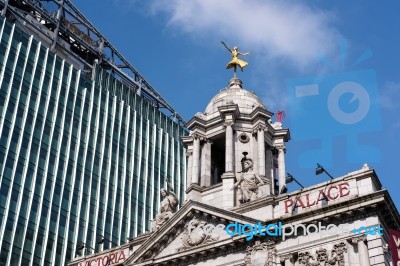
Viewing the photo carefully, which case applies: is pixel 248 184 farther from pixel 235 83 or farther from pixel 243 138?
pixel 235 83

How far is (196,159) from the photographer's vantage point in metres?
51.3

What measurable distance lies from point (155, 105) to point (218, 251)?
67.4 m

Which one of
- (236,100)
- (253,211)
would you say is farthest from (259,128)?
(253,211)

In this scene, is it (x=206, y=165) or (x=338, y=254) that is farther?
(x=206, y=165)

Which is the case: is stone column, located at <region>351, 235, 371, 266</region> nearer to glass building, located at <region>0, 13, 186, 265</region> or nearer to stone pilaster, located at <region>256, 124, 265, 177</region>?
stone pilaster, located at <region>256, 124, 265, 177</region>

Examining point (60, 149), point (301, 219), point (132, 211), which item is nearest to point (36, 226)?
point (60, 149)

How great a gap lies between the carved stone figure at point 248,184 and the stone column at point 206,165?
3.50 metres

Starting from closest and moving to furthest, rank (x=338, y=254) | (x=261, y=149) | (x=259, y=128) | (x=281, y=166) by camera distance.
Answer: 1. (x=338, y=254)
2. (x=261, y=149)
3. (x=259, y=128)
4. (x=281, y=166)

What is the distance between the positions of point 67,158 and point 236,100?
111 ft

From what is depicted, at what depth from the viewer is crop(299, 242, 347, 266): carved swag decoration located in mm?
37406

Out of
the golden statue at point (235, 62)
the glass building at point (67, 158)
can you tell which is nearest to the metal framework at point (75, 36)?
the glass building at point (67, 158)

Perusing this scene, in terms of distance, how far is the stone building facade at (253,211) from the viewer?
37.6 metres

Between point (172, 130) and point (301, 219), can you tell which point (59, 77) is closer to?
point (172, 130)

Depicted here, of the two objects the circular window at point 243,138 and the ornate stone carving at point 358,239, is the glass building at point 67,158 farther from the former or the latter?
the ornate stone carving at point 358,239
